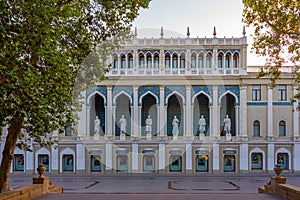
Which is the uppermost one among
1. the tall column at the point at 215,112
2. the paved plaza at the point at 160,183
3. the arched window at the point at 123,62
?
the arched window at the point at 123,62

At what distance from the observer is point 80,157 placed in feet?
118

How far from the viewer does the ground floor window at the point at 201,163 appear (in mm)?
35844

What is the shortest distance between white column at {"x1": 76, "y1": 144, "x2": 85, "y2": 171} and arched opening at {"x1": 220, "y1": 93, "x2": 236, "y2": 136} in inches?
534

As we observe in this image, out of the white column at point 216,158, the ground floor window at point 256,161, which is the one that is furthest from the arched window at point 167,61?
the ground floor window at point 256,161

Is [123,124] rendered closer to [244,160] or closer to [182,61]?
[182,61]

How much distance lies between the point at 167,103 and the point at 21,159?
1514cm

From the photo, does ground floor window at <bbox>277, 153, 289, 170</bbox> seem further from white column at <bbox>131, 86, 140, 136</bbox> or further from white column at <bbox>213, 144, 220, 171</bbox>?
white column at <bbox>131, 86, 140, 136</bbox>

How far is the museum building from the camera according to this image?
35.8 metres

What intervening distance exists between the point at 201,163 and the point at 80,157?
455 inches

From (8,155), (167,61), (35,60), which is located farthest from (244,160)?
(35,60)

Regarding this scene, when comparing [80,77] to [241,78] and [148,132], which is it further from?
[241,78]

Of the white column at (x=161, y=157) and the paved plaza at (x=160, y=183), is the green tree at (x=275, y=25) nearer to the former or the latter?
the paved plaza at (x=160, y=183)

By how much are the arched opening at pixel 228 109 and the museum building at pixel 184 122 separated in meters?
0.22

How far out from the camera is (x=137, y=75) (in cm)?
3616
